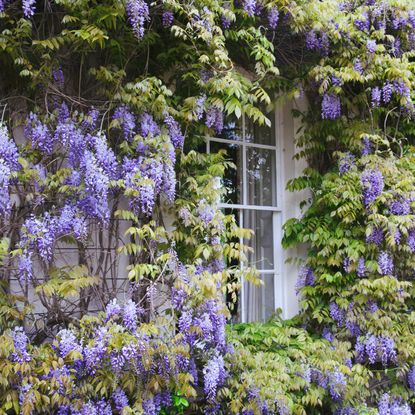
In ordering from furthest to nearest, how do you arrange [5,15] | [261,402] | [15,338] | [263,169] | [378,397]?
[263,169]
[378,397]
[261,402]
[5,15]
[15,338]

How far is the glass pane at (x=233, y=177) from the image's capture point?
190 inches

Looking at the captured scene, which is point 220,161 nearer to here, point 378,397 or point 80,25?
point 80,25

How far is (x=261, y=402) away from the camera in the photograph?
12.0 feet

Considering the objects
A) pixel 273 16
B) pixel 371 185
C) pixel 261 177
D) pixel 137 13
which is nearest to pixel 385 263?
pixel 371 185

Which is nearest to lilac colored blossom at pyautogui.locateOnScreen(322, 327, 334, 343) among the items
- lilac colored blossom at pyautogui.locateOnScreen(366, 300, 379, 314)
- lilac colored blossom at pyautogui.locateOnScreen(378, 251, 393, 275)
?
lilac colored blossom at pyautogui.locateOnScreen(366, 300, 379, 314)

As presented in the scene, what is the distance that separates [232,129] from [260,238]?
0.97 meters

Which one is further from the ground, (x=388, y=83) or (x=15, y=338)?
(x=388, y=83)

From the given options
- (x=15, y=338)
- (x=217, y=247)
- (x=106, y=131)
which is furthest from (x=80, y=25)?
(x=15, y=338)

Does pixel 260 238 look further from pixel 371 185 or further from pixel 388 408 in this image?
pixel 388 408

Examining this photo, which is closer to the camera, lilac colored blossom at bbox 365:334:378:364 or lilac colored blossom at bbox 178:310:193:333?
lilac colored blossom at bbox 178:310:193:333

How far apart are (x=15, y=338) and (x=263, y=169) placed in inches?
106

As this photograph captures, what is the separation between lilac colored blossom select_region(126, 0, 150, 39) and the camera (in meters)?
3.46

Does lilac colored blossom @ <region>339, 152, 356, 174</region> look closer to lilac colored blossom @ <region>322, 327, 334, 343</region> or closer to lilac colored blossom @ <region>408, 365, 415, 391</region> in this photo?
lilac colored blossom @ <region>322, 327, 334, 343</region>

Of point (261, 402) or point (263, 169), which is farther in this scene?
point (263, 169)
